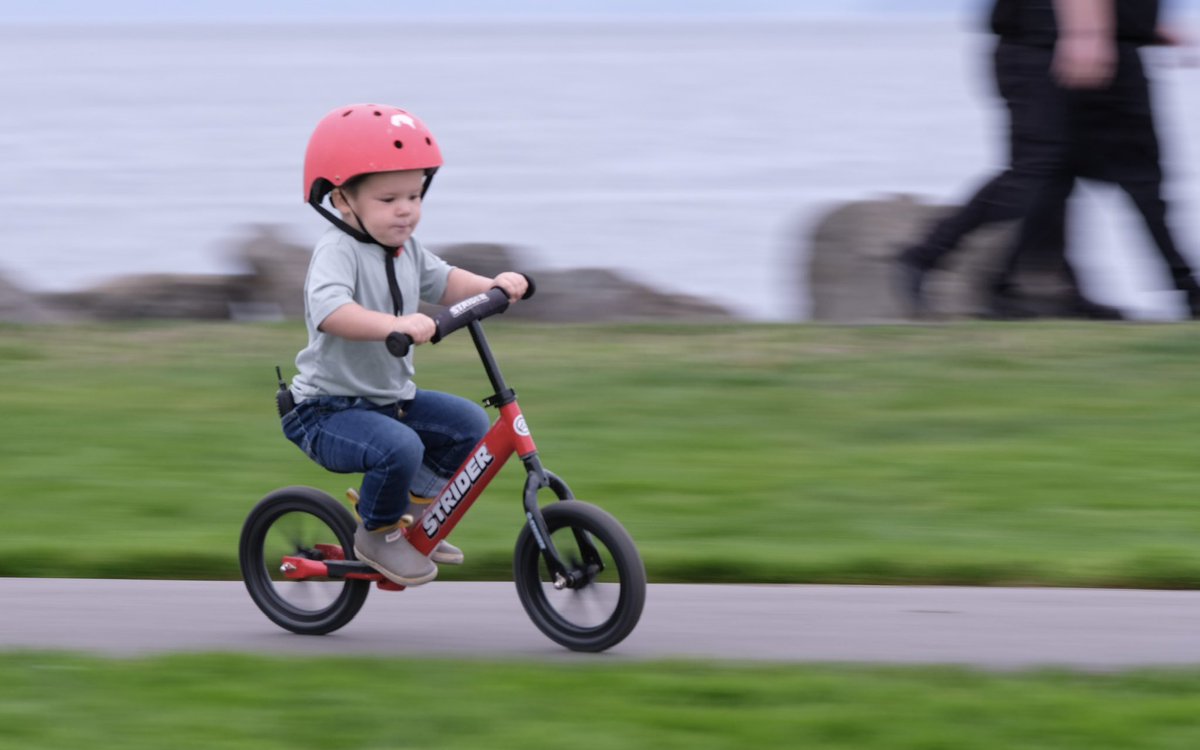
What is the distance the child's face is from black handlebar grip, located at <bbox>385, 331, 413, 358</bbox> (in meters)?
0.44

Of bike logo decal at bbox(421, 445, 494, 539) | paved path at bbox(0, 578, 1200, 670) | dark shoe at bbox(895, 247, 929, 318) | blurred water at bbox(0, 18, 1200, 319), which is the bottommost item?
blurred water at bbox(0, 18, 1200, 319)

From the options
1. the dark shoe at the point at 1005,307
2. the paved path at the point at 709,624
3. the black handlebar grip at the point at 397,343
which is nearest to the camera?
the black handlebar grip at the point at 397,343

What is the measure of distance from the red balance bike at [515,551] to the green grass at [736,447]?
0.69 metres

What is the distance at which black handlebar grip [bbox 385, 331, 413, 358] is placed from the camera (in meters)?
4.68

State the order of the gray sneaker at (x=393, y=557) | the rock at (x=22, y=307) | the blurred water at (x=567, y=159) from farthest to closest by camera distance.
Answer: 1. the blurred water at (x=567, y=159)
2. the rock at (x=22, y=307)
3. the gray sneaker at (x=393, y=557)

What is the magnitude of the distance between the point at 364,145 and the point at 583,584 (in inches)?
50.6

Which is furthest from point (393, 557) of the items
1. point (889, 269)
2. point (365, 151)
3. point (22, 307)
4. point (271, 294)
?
point (22, 307)

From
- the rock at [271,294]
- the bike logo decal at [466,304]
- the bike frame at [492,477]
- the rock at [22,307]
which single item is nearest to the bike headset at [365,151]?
the bike logo decal at [466,304]

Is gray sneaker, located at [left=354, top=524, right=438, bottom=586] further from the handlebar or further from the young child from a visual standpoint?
the handlebar

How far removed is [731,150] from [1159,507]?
37.4 meters

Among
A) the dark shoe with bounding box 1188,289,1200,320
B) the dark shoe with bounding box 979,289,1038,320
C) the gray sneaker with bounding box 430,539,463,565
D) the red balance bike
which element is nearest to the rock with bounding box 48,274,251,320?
the dark shoe with bounding box 979,289,1038,320

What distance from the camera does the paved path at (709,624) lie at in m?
5.04

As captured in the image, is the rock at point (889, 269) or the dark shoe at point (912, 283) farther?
the rock at point (889, 269)

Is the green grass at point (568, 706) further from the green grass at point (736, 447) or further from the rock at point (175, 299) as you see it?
the rock at point (175, 299)
